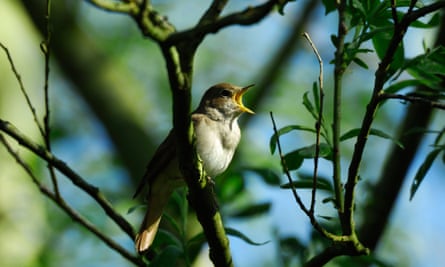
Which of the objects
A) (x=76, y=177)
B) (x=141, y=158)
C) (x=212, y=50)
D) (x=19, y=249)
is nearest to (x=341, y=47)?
(x=76, y=177)

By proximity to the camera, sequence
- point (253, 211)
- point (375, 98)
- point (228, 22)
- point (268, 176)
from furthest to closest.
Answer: point (253, 211) < point (268, 176) < point (375, 98) < point (228, 22)

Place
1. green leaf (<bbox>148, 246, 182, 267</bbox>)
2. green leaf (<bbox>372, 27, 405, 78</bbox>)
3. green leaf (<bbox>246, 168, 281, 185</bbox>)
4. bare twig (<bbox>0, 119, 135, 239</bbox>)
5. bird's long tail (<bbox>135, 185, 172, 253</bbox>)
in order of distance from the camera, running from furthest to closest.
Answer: green leaf (<bbox>246, 168, 281, 185</bbox>) → bird's long tail (<bbox>135, 185, 172, 253</bbox>) → green leaf (<bbox>148, 246, 182, 267</bbox>) → green leaf (<bbox>372, 27, 405, 78</bbox>) → bare twig (<bbox>0, 119, 135, 239</bbox>)

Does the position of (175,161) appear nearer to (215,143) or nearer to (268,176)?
(215,143)

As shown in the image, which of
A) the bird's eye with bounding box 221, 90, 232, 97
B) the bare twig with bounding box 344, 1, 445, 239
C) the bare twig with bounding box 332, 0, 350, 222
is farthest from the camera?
the bird's eye with bounding box 221, 90, 232, 97

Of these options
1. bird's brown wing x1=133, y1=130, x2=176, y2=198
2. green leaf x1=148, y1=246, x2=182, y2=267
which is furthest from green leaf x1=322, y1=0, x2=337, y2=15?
bird's brown wing x1=133, y1=130, x2=176, y2=198

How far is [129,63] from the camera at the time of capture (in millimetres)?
10148

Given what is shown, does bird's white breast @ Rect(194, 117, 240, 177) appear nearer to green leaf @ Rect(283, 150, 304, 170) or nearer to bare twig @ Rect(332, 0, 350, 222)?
green leaf @ Rect(283, 150, 304, 170)

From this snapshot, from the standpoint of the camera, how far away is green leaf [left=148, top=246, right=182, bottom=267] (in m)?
3.16

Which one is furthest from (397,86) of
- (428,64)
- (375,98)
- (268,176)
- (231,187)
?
(231,187)

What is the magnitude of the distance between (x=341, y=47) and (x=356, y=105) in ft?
19.9

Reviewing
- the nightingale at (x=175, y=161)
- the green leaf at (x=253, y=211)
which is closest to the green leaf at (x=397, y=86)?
the nightingale at (x=175, y=161)

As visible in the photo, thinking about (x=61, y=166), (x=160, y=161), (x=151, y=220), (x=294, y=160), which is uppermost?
(x=61, y=166)

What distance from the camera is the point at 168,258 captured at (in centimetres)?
320

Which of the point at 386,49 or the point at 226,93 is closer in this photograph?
the point at 386,49
